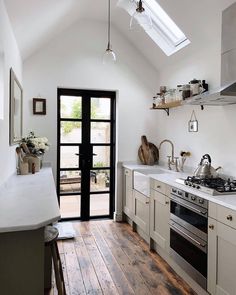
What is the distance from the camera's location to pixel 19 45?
10.8ft

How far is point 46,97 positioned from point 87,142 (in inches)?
37.8

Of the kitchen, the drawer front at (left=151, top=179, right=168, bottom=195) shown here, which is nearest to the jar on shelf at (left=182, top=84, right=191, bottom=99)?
the kitchen

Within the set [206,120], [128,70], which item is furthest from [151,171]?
[128,70]

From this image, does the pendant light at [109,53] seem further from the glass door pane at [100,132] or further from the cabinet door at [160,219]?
the cabinet door at [160,219]

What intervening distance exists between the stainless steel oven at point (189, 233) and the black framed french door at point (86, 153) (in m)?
1.97

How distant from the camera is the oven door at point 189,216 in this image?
2301 millimetres

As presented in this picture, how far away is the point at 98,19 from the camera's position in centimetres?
423

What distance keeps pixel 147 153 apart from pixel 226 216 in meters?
2.48

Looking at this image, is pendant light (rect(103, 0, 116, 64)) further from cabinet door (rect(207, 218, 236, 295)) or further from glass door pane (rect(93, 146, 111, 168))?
cabinet door (rect(207, 218, 236, 295))

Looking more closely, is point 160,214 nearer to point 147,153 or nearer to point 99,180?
point 147,153

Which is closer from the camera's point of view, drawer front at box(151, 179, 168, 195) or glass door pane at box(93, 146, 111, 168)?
drawer front at box(151, 179, 168, 195)

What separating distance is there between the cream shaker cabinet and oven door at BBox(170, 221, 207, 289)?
0.15 m

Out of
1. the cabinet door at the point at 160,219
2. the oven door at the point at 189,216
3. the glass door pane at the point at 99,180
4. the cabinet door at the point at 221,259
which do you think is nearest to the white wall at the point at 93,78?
the glass door pane at the point at 99,180

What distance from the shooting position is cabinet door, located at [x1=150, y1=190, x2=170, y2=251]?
2959 mm
